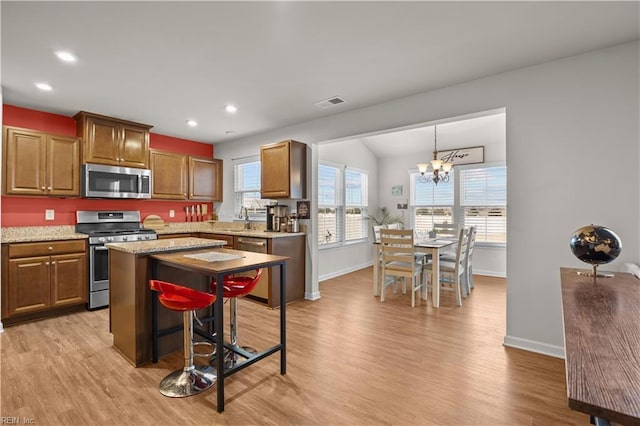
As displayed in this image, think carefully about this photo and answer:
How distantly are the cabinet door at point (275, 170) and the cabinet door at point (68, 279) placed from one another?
247 cm

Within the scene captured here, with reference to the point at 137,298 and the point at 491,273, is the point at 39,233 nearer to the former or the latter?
the point at 137,298

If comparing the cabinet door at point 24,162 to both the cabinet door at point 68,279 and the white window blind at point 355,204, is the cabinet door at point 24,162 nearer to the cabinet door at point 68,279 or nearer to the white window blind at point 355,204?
Result: the cabinet door at point 68,279

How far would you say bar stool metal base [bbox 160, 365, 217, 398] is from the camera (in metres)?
2.12

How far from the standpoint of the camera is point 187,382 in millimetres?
2207

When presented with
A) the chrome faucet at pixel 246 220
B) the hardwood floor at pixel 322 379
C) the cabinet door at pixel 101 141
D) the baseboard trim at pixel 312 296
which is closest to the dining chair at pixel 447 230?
the hardwood floor at pixel 322 379

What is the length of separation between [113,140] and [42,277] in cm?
191

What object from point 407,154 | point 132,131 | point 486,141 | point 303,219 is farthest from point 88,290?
point 486,141

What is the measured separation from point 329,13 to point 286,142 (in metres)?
2.37

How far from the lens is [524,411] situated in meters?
1.92

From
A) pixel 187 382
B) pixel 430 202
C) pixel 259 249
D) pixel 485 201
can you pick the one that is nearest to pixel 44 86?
pixel 259 249

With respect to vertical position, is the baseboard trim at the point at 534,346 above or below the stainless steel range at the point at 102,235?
below

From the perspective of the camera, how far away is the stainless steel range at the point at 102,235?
3.90 meters

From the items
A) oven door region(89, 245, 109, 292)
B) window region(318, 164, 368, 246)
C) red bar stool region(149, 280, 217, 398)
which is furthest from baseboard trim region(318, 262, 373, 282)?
red bar stool region(149, 280, 217, 398)

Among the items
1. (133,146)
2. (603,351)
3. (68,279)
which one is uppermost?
(133,146)
